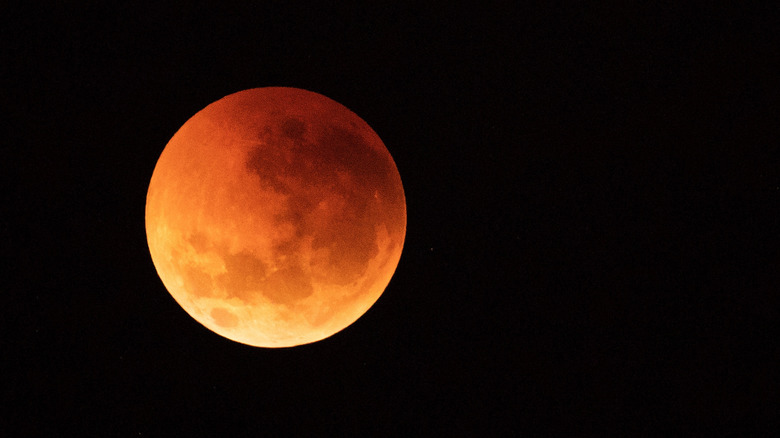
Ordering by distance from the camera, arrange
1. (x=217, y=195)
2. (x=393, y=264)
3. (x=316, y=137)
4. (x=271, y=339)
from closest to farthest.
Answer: (x=217, y=195)
(x=316, y=137)
(x=271, y=339)
(x=393, y=264)

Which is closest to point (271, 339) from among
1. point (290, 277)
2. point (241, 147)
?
point (290, 277)

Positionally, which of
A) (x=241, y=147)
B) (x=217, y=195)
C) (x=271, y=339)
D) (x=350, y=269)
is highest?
(x=241, y=147)

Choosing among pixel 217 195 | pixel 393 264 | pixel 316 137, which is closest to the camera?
pixel 217 195

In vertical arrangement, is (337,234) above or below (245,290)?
above

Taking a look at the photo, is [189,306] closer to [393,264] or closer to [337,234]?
[337,234]

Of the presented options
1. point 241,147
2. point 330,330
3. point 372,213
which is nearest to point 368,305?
point 330,330

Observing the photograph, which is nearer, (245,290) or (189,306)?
(245,290)

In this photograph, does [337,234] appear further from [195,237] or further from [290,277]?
[195,237]
